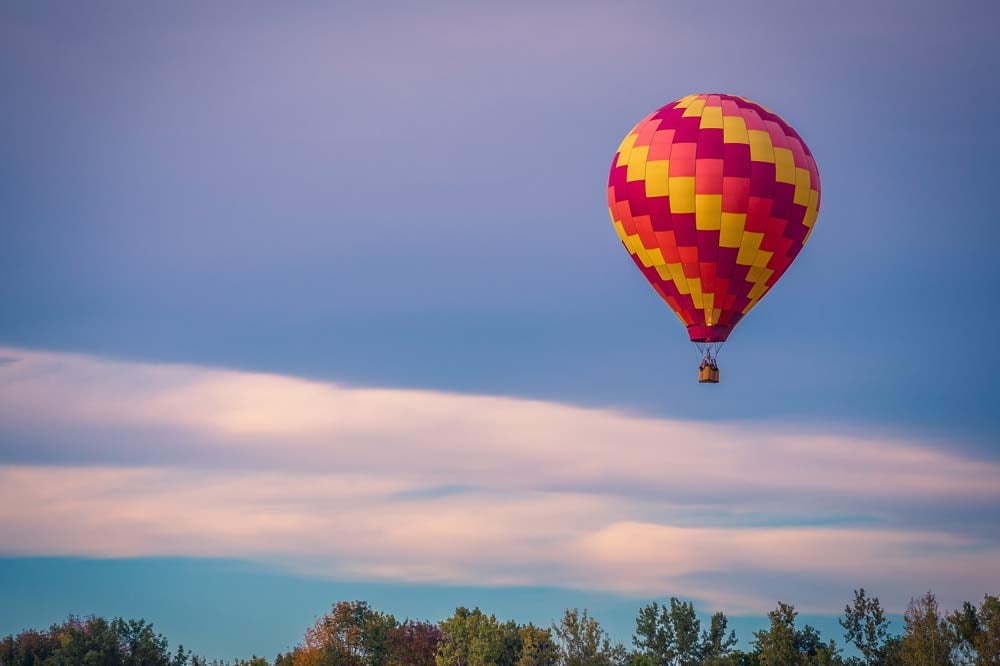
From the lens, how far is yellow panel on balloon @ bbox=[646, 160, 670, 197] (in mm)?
56500

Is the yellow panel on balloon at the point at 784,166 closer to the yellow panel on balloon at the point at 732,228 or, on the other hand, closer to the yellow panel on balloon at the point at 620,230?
the yellow panel on balloon at the point at 732,228

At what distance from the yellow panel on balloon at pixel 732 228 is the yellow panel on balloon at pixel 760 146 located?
232 centimetres

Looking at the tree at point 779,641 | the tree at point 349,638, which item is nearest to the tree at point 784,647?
the tree at point 779,641

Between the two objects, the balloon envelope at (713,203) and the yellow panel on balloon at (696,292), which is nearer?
the balloon envelope at (713,203)

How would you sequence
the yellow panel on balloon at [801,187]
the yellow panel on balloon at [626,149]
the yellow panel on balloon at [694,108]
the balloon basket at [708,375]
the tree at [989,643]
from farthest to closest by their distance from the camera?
the tree at [989,643]
the yellow panel on balloon at [626,149]
the yellow panel on balloon at [801,187]
the yellow panel on balloon at [694,108]
the balloon basket at [708,375]

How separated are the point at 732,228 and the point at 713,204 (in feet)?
3.94

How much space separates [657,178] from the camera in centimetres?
5662

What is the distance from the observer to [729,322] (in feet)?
188

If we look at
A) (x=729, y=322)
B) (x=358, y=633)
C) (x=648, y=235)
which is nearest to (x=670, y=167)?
(x=648, y=235)

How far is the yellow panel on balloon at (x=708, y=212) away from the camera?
56.0 meters

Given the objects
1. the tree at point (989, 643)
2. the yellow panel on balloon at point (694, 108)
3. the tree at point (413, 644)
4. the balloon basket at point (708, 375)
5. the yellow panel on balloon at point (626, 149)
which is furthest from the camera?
the tree at point (413, 644)

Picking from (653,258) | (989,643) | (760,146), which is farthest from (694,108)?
(989,643)

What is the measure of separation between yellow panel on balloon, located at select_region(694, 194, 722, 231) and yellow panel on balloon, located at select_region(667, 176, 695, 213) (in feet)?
0.81

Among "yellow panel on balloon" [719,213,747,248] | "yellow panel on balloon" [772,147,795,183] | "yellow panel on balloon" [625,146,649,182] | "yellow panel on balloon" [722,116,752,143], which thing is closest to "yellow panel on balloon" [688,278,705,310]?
"yellow panel on balloon" [719,213,747,248]
